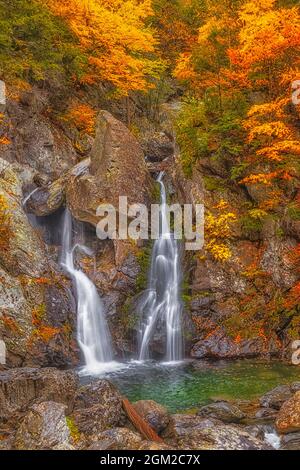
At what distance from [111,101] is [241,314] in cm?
1493

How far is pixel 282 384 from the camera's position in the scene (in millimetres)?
10875

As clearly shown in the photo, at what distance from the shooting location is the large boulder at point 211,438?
6.69 metres

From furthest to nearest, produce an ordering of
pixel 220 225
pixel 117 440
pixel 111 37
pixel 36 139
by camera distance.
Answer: pixel 111 37, pixel 36 139, pixel 220 225, pixel 117 440

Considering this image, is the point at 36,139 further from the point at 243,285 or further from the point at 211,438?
the point at 211,438

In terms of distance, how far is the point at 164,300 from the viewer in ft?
47.7

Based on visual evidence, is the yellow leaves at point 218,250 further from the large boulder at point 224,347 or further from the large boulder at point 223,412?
the large boulder at point 223,412

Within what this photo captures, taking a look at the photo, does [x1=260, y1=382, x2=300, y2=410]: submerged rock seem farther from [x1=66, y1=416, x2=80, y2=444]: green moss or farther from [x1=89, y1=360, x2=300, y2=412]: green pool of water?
[x1=66, y1=416, x2=80, y2=444]: green moss

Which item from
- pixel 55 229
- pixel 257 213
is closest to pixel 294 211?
pixel 257 213

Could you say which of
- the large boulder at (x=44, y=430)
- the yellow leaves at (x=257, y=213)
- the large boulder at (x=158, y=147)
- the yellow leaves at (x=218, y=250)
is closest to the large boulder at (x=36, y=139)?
the large boulder at (x=158, y=147)

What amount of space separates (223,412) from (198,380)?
107 inches

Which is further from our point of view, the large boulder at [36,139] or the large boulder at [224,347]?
the large boulder at [36,139]

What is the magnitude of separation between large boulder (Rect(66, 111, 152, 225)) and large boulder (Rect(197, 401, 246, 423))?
823 cm

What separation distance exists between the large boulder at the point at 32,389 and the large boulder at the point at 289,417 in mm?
3827

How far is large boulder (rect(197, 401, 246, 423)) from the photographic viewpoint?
28.7 ft
